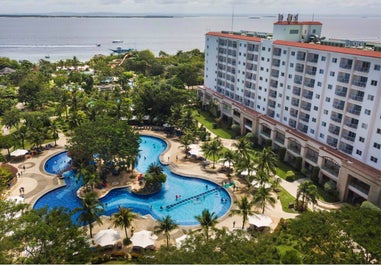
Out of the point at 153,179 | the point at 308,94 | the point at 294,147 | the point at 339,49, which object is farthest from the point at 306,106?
the point at 153,179

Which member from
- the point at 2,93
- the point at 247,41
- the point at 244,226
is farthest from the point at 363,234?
the point at 2,93

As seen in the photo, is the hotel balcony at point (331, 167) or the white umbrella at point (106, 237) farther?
the hotel balcony at point (331, 167)

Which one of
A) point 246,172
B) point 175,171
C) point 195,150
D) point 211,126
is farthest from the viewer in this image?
point 211,126

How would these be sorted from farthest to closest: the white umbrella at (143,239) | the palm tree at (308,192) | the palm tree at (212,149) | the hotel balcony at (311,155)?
the palm tree at (212,149), the hotel balcony at (311,155), the palm tree at (308,192), the white umbrella at (143,239)

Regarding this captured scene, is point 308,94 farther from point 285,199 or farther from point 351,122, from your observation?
point 285,199

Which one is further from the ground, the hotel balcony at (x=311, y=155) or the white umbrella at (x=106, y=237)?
the hotel balcony at (x=311, y=155)

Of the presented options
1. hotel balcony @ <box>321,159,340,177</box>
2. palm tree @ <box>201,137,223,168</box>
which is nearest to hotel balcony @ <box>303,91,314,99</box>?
hotel balcony @ <box>321,159,340,177</box>

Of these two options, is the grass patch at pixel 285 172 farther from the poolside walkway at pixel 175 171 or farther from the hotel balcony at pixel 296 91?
the hotel balcony at pixel 296 91

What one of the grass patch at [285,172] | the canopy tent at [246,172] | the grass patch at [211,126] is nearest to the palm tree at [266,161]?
the canopy tent at [246,172]
